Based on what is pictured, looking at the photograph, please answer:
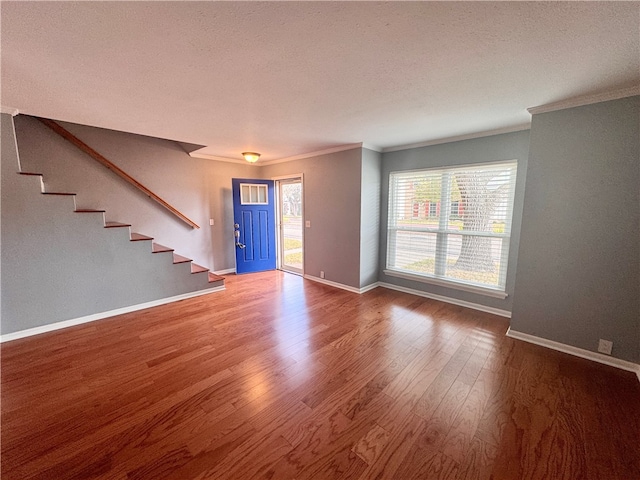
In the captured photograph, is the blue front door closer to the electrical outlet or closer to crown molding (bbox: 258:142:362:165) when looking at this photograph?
crown molding (bbox: 258:142:362:165)

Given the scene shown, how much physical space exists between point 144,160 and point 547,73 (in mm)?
4980

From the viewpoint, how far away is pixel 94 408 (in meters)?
1.72

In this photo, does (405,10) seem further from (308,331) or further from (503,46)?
(308,331)

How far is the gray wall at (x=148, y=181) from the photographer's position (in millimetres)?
3219

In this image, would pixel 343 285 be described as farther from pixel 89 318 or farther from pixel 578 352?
pixel 89 318

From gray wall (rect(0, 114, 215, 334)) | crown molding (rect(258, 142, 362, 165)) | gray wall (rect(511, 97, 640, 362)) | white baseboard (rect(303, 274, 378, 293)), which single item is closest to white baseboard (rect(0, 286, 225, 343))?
gray wall (rect(0, 114, 215, 334))

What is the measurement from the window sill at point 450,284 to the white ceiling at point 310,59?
2.06 meters

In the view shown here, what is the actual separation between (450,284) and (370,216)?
5.06ft

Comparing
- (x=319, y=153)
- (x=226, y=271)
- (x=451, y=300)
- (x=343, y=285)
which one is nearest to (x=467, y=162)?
(x=451, y=300)

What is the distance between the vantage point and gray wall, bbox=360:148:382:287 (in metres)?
3.81

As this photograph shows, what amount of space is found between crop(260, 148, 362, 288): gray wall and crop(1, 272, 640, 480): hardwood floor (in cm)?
140

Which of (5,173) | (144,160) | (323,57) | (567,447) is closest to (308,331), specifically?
(567,447)

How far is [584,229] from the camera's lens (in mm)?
2209

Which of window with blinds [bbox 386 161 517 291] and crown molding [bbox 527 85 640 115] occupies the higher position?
crown molding [bbox 527 85 640 115]
